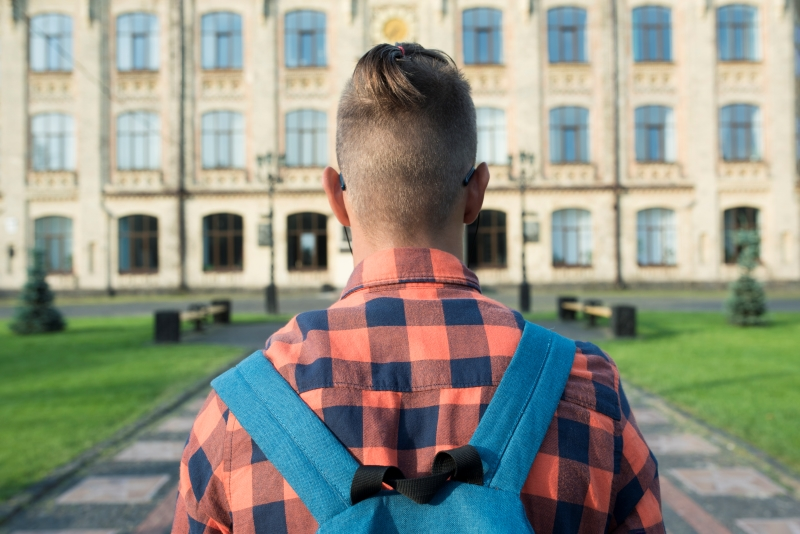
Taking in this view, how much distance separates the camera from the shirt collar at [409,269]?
1.21 metres

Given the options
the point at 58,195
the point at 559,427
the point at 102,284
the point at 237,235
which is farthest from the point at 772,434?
the point at 58,195

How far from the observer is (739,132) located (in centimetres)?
2581

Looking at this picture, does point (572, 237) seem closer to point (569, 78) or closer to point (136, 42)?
point (569, 78)

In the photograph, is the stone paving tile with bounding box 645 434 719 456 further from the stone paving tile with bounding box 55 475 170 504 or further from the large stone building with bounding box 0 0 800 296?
the large stone building with bounding box 0 0 800 296

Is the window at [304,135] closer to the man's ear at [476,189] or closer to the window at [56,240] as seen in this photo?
the window at [56,240]

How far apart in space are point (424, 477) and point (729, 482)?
183 inches

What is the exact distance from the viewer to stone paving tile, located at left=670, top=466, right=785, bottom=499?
4422 mm

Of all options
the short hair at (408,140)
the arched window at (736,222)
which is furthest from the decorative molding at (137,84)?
the short hair at (408,140)

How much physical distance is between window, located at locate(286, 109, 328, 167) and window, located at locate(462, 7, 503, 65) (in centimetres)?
716

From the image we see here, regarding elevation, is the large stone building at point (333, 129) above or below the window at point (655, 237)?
above

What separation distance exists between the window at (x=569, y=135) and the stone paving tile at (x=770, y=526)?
2332 centimetres

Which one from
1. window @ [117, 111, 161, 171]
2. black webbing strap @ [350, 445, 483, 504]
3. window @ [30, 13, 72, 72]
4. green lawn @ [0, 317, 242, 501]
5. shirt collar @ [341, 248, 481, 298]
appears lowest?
green lawn @ [0, 317, 242, 501]

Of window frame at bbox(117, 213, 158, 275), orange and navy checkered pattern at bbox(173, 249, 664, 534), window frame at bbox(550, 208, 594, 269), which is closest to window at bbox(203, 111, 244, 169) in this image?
window frame at bbox(117, 213, 158, 275)

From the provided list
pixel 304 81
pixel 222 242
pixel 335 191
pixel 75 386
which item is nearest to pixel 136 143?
pixel 222 242
